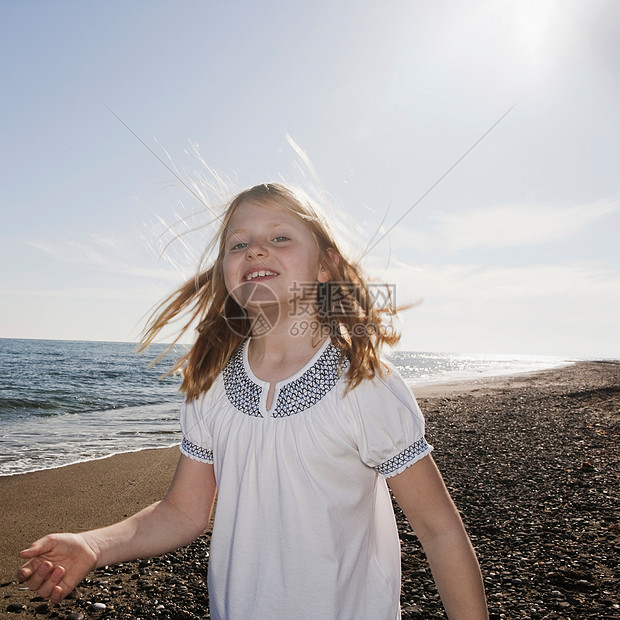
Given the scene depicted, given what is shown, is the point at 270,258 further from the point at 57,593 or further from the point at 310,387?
the point at 57,593

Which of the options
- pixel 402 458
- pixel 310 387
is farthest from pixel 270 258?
pixel 402 458

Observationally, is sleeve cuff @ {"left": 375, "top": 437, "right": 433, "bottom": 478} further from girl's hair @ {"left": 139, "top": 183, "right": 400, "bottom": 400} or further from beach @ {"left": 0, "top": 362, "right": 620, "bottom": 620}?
beach @ {"left": 0, "top": 362, "right": 620, "bottom": 620}

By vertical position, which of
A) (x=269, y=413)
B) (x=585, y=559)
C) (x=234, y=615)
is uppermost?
(x=269, y=413)

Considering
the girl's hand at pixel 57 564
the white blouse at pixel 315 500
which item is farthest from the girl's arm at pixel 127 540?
the white blouse at pixel 315 500

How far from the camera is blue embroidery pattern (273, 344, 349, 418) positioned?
1.74 meters

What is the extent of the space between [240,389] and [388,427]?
64 cm

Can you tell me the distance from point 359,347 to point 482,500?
15.7 feet

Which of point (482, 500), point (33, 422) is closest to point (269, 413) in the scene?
point (482, 500)

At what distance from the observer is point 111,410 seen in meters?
14.4

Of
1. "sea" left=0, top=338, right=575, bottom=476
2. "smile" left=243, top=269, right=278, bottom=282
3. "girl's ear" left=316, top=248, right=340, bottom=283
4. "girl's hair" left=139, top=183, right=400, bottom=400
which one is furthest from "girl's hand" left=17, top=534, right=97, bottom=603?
"girl's ear" left=316, top=248, right=340, bottom=283

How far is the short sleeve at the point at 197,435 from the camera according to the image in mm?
1947

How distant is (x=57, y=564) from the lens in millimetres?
1550

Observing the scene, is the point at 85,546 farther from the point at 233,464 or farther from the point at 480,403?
the point at 480,403

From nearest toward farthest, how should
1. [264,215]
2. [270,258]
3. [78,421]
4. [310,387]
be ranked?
[310,387], [270,258], [264,215], [78,421]
